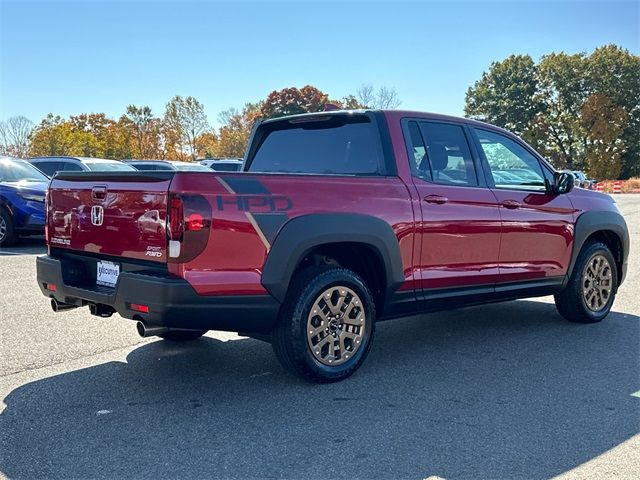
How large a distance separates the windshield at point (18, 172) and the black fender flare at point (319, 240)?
881 centimetres

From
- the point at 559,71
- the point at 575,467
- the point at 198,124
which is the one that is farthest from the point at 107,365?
the point at 559,71

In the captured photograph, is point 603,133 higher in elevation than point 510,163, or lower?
higher

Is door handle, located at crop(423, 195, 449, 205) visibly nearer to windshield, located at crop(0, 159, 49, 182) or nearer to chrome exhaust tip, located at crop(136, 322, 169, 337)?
chrome exhaust tip, located at crop(136, 322, 169, 337)

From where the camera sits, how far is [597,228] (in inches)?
242

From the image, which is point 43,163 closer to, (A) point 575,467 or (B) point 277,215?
(B) point 277,215

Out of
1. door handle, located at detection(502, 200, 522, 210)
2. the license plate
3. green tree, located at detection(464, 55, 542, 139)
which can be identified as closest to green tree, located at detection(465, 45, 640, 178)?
green tree, located at detection(464, 55, 542, 139)

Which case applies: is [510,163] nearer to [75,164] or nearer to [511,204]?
[511,204]

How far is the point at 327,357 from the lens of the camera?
4266mm

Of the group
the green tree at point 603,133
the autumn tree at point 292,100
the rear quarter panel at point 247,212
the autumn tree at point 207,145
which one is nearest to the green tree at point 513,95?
the green tree at point 603,133

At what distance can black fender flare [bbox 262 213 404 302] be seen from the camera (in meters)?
3.90

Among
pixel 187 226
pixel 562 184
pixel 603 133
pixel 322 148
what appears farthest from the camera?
pixel 603 133

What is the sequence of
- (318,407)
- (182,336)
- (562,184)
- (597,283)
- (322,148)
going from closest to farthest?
(318,407) < (322,148) < (182,336) < (562,184) < (597,283)

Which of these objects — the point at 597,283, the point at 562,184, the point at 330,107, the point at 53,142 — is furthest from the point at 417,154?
the point at 53,142

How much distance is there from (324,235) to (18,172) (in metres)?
9.15
